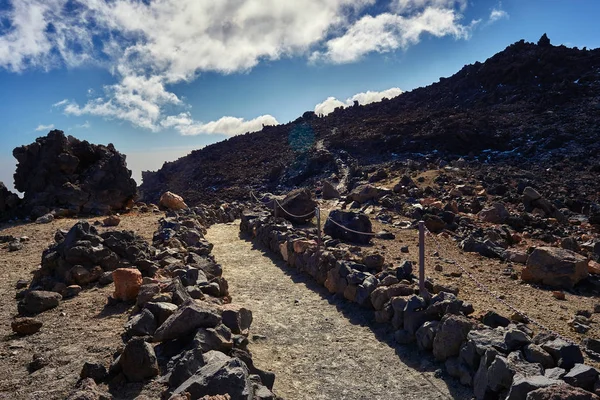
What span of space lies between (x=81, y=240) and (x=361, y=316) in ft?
17.8

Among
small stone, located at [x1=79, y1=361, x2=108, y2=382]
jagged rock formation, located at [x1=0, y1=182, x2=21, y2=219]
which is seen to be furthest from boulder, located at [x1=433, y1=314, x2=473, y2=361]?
jagged rock formation, located at [x1=0, y1=182, x2=21, y2=219]

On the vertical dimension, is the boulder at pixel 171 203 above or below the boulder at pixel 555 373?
above

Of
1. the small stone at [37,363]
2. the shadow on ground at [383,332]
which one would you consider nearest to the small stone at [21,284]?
the small stone at [37,363]

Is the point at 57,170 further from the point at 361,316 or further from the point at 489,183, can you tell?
the point at 489,183

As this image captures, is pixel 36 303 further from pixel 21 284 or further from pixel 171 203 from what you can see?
pixel 171 203

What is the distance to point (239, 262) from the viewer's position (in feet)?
36.0

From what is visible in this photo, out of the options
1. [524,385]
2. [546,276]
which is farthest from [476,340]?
[546,276]

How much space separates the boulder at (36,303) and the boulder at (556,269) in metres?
8.12

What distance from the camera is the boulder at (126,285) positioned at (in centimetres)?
650

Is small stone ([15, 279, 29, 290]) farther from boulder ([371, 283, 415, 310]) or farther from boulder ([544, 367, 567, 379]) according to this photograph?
boulder ([544, 367, 567, 379])

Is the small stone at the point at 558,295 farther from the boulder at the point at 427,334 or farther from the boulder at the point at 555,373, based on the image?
the boulder at the point at 555,373

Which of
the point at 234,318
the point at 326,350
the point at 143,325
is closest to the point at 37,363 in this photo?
the point at 143,325

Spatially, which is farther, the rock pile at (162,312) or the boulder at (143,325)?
the boulder at (143,325)

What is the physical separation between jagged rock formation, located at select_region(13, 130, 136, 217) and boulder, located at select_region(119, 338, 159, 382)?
43.6ft
